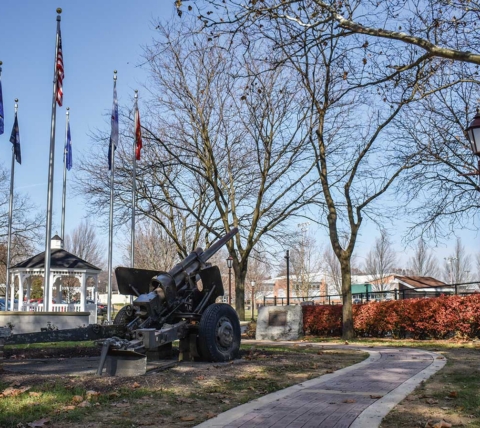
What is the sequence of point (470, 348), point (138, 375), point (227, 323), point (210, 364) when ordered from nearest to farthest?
point (138, 375)
point (210, 364)
point (227, 323)
point (470, 348)

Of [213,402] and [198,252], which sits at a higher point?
Answer: [198,252]

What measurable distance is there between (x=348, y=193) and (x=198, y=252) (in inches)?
393

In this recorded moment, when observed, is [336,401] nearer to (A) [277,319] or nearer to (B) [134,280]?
(B) [134,280]

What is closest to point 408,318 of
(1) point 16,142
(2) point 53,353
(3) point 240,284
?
(3) point 240,284

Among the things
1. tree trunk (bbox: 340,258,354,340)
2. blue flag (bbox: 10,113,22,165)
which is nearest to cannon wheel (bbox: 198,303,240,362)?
tree trunk (bbox: 340,258,354,340)

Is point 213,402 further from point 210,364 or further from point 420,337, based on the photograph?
point 420,337

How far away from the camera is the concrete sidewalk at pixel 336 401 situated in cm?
526

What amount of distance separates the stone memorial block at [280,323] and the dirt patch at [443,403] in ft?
30.0

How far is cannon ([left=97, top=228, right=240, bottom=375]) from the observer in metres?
7.67

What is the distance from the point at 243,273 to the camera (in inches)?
1024

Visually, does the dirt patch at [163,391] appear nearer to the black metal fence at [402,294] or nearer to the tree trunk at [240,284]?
the black metal fence at [402,294]

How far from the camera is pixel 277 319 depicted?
18469 mm

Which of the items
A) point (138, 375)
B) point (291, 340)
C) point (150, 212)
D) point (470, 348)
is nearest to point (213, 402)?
point (138, 375)

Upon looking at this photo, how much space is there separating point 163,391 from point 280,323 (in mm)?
12055
